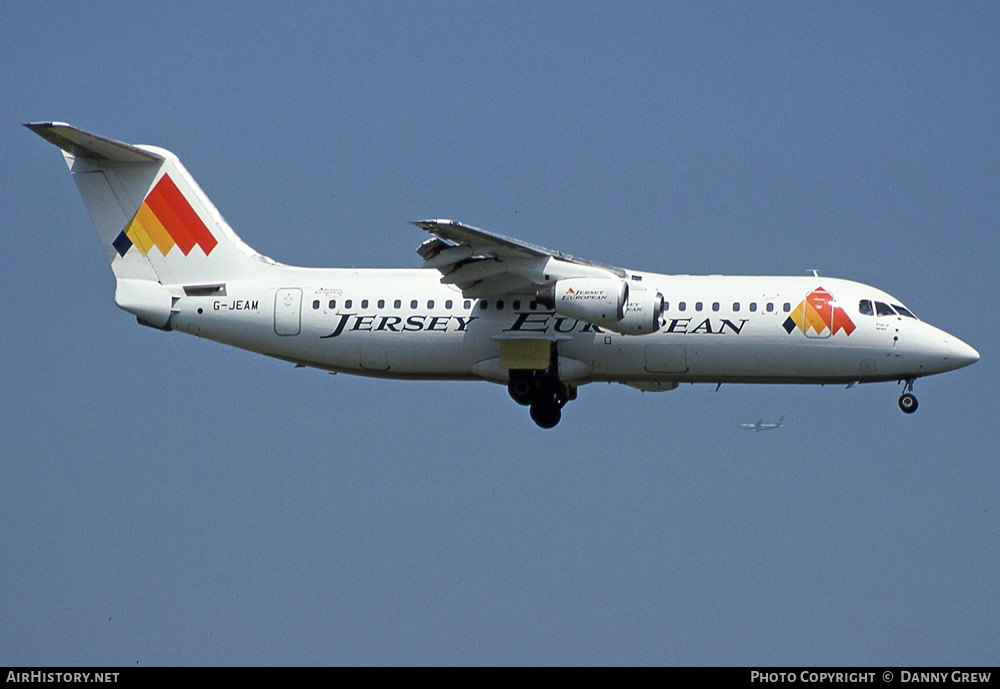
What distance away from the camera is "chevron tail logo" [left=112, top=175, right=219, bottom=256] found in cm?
2884

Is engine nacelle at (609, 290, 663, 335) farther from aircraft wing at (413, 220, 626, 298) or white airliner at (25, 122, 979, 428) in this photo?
aircraft wing at (413, 220, 626, 298)

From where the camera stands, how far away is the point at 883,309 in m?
26.9

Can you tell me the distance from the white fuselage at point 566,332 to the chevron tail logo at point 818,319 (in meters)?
0.06

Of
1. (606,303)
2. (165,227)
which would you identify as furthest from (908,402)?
(165,227)

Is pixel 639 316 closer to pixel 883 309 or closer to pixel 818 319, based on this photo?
pixel 818 319

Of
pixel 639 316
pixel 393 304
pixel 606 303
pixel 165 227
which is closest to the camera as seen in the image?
pixel 606 303

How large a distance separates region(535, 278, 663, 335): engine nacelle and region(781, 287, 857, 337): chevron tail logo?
7.44 ft

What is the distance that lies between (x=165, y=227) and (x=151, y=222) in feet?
0.88

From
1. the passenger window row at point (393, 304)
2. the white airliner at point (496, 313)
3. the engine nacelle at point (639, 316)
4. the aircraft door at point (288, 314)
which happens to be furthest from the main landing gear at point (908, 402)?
the aircraft door at point (288, 314)

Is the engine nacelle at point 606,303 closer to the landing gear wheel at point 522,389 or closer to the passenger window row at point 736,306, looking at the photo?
the passenger window row at point 736,306

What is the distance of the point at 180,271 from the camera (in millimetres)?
28719

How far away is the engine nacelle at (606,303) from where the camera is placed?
2559 cm
